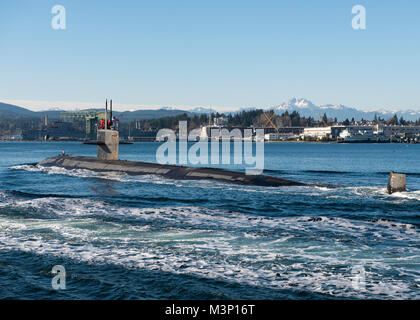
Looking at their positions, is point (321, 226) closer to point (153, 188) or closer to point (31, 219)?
point (31, 219)

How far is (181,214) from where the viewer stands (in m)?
22.0

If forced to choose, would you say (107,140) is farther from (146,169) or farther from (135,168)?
(146,169)

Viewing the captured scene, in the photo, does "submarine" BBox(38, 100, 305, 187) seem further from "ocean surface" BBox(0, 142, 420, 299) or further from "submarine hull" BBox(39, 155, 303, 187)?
"ocean surface" BBox(0, 142, 420, 299)

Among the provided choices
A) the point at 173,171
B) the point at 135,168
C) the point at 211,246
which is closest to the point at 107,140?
the point at 135,168

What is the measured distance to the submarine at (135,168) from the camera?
35.9 m

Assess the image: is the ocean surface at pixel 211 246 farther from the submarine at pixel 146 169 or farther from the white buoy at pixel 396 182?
the submarine at pixel 146 169

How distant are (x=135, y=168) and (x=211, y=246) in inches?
1115

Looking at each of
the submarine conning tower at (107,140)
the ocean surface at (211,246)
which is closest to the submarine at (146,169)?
the submarine conning tower at (107,140)

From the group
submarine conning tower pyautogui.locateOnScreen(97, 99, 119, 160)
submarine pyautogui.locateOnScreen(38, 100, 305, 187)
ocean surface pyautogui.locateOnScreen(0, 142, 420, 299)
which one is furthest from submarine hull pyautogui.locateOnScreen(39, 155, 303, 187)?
ocean surface pyautogui.locateOnScreen(0, 142, 420, 299)

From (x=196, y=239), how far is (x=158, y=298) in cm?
583

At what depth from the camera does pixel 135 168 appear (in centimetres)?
4278

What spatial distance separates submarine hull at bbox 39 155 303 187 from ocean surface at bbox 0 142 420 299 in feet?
21.4

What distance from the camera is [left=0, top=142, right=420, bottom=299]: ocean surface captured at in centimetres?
1132

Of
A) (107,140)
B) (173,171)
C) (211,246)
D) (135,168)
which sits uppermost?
(107,140)
